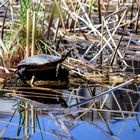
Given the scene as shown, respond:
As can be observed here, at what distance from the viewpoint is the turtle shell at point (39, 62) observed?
3.68m

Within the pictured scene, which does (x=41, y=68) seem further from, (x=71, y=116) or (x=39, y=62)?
(x=71, y=116)

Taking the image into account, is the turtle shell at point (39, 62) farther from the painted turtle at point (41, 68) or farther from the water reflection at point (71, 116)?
the water reflection at point (71, 116)

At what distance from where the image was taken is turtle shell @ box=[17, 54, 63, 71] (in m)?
3.68

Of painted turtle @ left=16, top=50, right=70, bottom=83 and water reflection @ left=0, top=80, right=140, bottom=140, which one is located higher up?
painted turtle @ left=16, top=50, right=70, bottom=83

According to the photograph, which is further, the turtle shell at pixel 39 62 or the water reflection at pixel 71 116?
the turtle shell at pixel 39 62

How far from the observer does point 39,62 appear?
3.67 metres

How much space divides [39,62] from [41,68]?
99 mm

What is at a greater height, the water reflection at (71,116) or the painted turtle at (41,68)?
the painted turtle at (41,68)

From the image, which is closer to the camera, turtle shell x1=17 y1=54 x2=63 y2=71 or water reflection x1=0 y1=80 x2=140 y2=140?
water reflection x1=0 y1=80 x2=140 y2=140

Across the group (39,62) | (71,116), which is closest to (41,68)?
(39,62)

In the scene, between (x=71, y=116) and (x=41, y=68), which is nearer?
(x=71, y=116)

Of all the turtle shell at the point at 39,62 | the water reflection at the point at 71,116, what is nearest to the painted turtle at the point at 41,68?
the turtle shell at the point at 39,62

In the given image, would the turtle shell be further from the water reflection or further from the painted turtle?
the water reflection

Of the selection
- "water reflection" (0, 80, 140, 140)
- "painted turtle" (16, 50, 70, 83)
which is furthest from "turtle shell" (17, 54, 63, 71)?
"water reflection" (0, 80, 140, 140)
